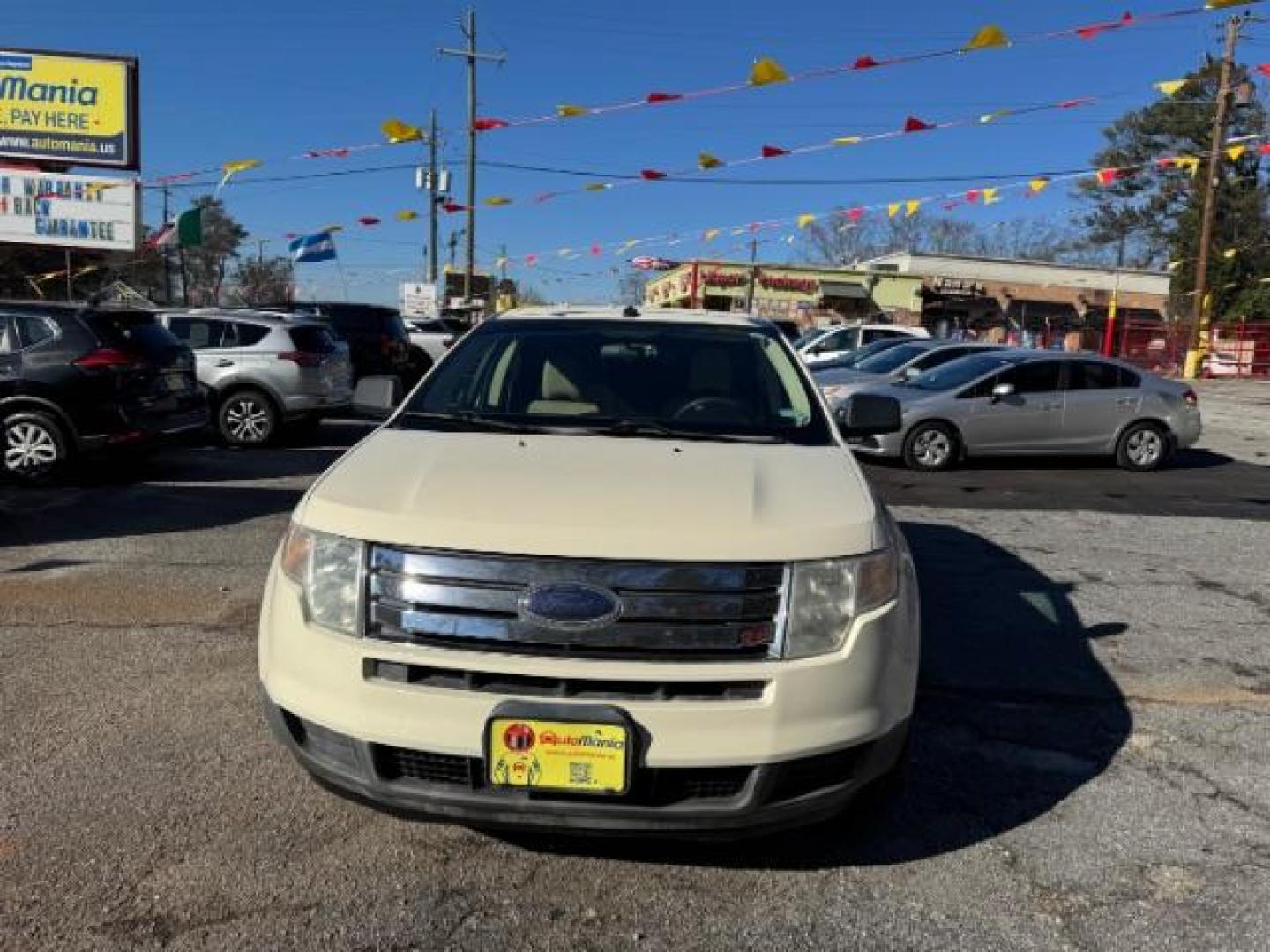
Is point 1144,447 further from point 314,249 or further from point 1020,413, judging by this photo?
point 314,249

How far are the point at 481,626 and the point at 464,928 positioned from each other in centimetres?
79

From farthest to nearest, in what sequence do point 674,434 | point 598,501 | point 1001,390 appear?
point 1001,390 < point 674,434 < point 598,501

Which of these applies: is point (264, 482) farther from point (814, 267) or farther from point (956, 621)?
point (814, 267)

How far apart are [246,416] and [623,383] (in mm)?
8625

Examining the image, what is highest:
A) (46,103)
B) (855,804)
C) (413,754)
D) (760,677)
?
(46,103)

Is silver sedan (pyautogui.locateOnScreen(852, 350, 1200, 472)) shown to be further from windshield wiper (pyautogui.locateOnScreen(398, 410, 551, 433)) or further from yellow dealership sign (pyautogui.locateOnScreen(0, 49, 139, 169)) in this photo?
yellow dealership sign (pyautogui.locateOnScreen(0, 49, 139, 169))

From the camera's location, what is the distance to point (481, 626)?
8.68 ft

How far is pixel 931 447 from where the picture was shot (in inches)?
463

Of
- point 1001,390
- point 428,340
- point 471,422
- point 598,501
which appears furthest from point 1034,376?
point 428,340

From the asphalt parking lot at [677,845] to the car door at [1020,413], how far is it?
19.8 feet

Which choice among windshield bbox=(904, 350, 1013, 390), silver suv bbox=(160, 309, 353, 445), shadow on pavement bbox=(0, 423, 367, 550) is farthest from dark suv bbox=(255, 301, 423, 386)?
windshield bbox=(904, 350, 1013, 390)

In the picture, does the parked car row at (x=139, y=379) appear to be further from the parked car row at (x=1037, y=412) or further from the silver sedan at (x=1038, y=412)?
the silver sedan at (x=1038, y=412)

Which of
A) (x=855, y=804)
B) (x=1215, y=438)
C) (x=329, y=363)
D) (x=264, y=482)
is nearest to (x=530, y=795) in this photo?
(x=855, y=804)

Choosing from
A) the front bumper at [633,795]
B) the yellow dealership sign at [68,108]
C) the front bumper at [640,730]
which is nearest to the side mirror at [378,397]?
the front bumper at [640,730]
